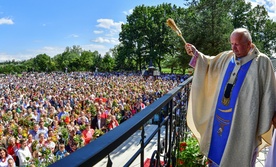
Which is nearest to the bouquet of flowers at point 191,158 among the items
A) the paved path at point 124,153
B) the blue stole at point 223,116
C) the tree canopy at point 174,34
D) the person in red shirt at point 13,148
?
the blue stole at point 223,116

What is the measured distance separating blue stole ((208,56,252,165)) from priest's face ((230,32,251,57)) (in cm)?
12

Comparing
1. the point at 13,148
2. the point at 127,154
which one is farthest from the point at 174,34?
the point at 127,154

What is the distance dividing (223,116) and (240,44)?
77 centimetres

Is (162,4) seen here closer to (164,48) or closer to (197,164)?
(164,48)

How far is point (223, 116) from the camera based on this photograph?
2850 mm

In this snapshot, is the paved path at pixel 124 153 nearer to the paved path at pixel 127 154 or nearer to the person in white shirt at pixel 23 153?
the paved path at pixel 127 154

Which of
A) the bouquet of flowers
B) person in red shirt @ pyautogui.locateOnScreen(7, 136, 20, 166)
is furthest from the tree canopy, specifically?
the bouquet of flowers

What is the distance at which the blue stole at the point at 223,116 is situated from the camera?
2.74 metres

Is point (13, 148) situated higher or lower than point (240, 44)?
lower

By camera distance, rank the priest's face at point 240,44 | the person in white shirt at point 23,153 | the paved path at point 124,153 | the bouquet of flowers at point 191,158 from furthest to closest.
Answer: the person in white shirt at point 23,153
the bouquet of flowers at point 191,158
the priest's face at point 240,44
the paved path at point 124,153

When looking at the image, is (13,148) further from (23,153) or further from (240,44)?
(240,44)

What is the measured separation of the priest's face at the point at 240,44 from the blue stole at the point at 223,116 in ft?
0.41

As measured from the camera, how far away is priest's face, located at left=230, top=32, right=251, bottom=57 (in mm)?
2682

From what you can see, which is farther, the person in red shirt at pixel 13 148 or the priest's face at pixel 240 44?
the person in red shirt at pixel 13 148
